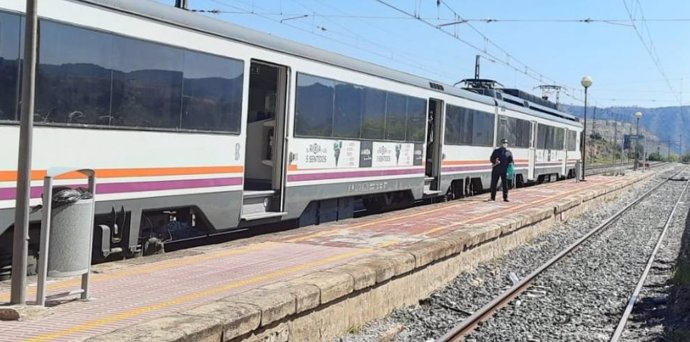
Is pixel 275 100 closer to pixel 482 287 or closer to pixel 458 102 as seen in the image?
pixel 482 287

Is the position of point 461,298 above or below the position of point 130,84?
below

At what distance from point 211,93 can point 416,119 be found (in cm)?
780

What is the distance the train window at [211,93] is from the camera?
8953 mm

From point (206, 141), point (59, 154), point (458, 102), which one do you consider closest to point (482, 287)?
point (206, 141)

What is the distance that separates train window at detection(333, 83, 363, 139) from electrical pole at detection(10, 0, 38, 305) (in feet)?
25.4

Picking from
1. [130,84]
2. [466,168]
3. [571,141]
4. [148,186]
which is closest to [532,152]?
[466,168]

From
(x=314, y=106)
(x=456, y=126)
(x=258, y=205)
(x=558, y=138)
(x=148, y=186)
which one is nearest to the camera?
(x=148, y=186)

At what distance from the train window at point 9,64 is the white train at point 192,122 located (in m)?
0.01

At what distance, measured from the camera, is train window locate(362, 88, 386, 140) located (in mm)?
13844

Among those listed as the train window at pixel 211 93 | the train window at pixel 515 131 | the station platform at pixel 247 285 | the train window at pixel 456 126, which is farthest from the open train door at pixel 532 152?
the train window at pixel 211 93

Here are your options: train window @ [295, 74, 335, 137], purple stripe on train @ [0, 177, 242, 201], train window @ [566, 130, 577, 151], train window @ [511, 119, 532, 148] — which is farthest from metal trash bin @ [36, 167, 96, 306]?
train window @ [566, 130, 577, 151]

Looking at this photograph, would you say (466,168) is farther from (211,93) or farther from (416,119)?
(211,93)

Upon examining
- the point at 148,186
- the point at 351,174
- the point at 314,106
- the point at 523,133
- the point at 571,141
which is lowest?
the point at 148,186

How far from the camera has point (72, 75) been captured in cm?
723
